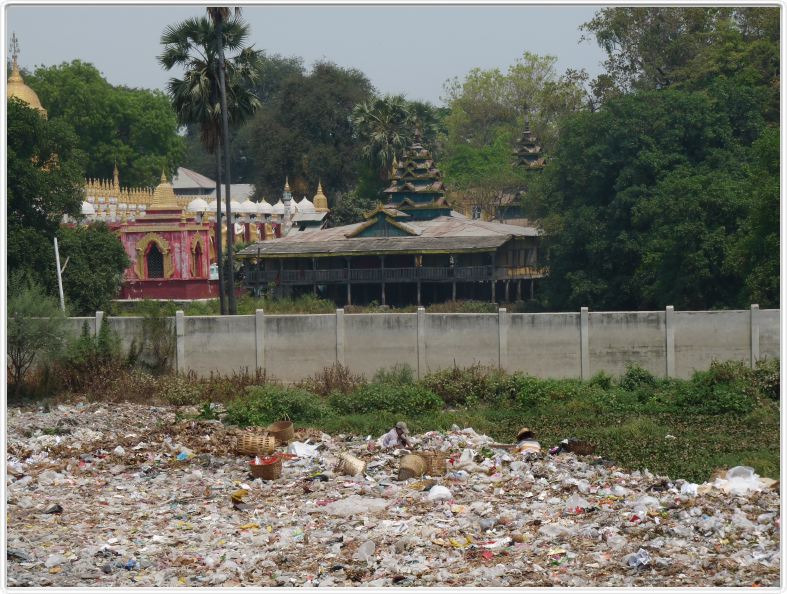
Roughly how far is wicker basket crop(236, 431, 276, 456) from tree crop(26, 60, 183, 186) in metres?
62.7

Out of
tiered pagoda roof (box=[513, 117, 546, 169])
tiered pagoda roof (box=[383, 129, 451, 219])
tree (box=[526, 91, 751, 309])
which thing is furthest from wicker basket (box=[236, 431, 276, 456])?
tiered pagoda roof (box=[513, 117, 546, 169])

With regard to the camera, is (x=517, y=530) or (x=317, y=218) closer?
(x=517, y=530)

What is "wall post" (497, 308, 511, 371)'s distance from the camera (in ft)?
90.0

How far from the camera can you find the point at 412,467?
1781 cm

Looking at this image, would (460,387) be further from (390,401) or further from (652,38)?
(652,38)

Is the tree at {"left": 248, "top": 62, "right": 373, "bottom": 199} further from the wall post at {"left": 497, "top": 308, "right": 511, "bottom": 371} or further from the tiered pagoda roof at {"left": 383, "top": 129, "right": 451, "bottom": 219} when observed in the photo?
the wall post at {"left": 497, "top": 308, "right": 511, "bottom": 371}

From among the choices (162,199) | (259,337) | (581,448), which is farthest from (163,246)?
(581,448)

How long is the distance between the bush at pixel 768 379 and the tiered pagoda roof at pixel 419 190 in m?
42.0

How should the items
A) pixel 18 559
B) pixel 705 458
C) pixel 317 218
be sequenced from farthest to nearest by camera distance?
pixel 317 218, pixel 705 458, pixel 18 559

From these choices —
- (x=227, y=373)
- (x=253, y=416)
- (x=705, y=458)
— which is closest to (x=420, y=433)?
(x=253, y=416)

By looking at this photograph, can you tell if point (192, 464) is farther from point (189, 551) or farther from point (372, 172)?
point (372, 172)

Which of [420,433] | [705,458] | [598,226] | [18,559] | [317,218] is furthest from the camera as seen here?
[317,218]

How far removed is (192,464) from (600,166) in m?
30.6

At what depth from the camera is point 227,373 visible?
1081 inches
